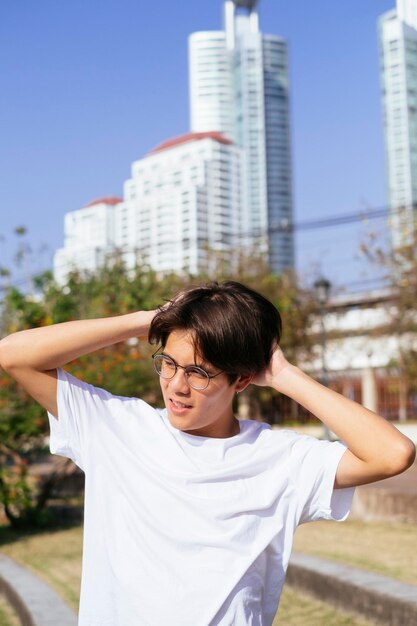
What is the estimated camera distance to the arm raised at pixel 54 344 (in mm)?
2113

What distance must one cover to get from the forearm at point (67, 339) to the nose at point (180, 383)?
19 centimetres

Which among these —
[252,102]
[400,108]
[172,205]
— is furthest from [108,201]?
[252,102]

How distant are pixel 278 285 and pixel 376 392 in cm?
868

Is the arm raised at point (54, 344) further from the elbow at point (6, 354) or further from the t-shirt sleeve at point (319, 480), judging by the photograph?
the t-shirt sleeve at point (319, 480)

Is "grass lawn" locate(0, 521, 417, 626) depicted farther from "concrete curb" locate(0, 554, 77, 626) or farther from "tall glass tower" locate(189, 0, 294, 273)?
"tall glass tower" locate(189, 0, 294, 273)

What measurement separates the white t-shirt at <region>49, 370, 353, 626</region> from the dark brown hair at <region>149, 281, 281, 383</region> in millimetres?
194

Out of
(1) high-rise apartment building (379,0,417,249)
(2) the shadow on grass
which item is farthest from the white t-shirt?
(2) the shadow on grass

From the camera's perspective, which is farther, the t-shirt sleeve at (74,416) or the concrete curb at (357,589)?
the concrete curb at (357,589)

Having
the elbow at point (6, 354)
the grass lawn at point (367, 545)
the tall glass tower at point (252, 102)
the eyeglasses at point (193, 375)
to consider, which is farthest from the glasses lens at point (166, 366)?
the tall glass tower at point (252, 102)

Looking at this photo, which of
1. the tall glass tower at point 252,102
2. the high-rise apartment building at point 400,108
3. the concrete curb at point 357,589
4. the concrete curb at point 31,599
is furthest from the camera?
the tall glass tower at point 252,102

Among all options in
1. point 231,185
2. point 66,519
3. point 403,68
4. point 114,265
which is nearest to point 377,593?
point 66,519

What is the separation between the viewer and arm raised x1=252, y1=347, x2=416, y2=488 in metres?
1.95

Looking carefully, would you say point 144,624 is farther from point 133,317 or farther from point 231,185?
point 231,185

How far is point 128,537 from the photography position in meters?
1.96
